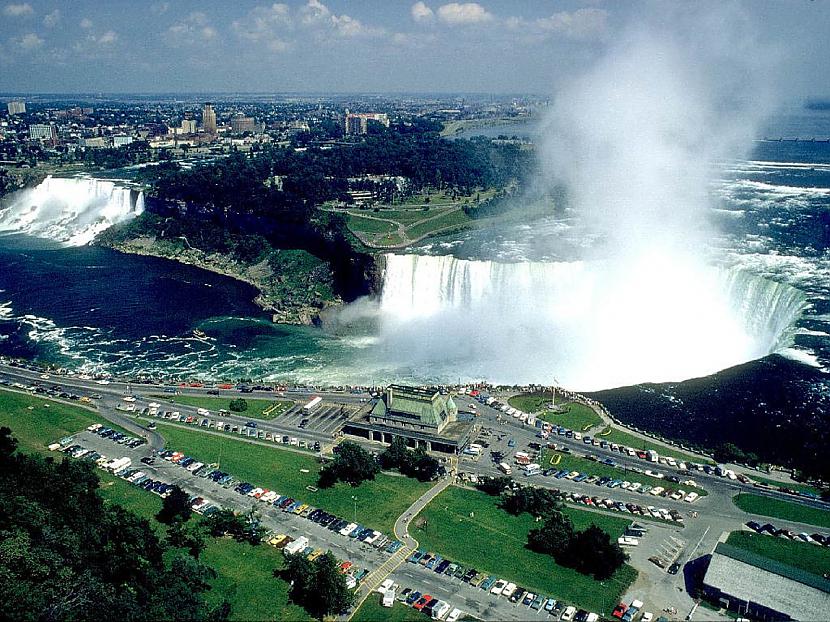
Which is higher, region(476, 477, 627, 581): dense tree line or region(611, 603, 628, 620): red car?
region(476, 477, 627, 581): dense tree line

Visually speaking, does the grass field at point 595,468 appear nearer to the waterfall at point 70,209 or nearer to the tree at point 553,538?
the tree at point 553,538

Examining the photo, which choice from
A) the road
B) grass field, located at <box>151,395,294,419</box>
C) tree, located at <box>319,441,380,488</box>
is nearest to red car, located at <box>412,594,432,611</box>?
the road

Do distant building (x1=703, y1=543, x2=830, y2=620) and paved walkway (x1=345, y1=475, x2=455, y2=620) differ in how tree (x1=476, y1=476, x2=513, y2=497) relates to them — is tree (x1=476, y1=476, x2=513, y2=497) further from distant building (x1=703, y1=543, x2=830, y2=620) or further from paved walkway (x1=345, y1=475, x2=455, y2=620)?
distant building (x1=703, y1=543, x2=830, y2=620)

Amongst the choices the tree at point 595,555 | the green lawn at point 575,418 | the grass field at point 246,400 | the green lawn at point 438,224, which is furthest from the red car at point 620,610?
the green lawn at point 438,224

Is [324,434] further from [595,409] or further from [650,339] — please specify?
Answer: [650,339]

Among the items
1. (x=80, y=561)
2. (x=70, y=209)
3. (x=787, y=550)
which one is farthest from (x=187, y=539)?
(x=70, y=209)

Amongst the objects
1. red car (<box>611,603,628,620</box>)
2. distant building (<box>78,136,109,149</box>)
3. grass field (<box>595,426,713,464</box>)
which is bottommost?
red car (<box>611,603,628,620</box>)

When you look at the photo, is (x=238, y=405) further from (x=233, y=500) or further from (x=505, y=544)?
(x=505, y=544)

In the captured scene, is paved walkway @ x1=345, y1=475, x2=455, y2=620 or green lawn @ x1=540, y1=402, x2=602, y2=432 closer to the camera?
paved walkway @ x1=345, y1=475, x2=455, y2=620
